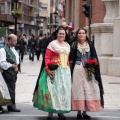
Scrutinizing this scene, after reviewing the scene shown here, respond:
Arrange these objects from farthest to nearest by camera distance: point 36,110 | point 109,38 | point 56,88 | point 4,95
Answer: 1. point 109,38
2. point 36,110
3. point 4,95
4. point 56,88

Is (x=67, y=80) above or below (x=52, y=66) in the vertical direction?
below

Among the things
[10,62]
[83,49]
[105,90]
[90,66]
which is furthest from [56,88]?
[105,90]

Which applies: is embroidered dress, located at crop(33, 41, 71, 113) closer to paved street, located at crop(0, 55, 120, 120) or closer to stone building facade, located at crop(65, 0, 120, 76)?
paved street, located at crop(0, 55, 120, 120)

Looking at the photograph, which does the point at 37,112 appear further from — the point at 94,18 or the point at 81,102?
the point at 94,18

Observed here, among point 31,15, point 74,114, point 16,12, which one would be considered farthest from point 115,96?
point 31,15

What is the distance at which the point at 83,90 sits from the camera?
9906 mm

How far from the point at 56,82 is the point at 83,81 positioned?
1.88 ft

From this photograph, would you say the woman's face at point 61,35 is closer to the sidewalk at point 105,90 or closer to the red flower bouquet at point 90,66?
the red flower bouquet at point 90,66

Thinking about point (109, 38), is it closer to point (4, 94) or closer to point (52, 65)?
point (4, 94)

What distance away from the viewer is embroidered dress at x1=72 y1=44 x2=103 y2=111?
983cm

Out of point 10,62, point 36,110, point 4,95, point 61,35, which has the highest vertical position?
point 61,35

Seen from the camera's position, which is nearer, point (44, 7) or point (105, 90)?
point (105, 90)

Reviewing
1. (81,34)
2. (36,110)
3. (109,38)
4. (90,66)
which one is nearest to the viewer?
(90,66)

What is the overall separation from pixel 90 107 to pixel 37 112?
174 centimetres
